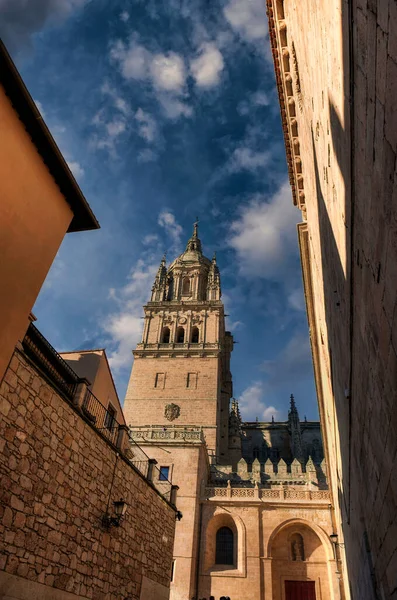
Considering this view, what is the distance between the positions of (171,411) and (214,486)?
9181 mm

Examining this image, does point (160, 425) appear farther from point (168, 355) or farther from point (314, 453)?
point (314, 453)

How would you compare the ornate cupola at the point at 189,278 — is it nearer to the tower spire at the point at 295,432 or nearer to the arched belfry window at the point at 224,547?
the tower spire at the point at 295,432

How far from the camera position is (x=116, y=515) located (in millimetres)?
9523

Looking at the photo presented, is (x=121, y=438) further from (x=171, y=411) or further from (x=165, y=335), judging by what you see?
(x=165, y=335)

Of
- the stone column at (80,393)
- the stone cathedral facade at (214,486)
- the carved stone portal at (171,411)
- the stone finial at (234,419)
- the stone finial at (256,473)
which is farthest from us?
the stone finial at (234,419)

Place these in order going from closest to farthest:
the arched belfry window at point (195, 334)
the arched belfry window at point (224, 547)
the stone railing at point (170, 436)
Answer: the arched belfry window at point (224, 547) < the stone railing at point (170, 436) < the arched belfry window at point (195, 334)

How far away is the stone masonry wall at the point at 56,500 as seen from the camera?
6410 mm

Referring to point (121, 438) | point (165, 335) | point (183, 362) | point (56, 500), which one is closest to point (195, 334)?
point (165, 335)

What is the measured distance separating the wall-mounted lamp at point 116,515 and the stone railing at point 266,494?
19.5 m

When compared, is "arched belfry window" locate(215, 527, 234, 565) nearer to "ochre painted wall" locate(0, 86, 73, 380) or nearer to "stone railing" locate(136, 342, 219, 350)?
"stone railing" locate(136, 342, 219, 350)

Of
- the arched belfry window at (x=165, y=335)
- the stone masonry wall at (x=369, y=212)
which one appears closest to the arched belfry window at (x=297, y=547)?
the arched belfry window at (x=165, y=335)

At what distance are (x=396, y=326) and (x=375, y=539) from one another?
3.97 metres

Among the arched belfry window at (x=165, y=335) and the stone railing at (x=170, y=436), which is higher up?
the arched belfry window at (x=165, y=335)

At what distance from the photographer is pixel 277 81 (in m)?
11.8
